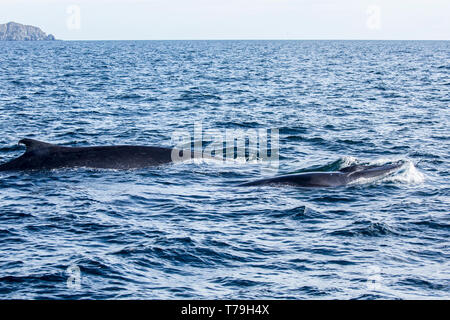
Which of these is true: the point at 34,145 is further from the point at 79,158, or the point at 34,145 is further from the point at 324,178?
the point at 324,178

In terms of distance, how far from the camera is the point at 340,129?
34.9 m

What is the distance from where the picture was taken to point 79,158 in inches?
864

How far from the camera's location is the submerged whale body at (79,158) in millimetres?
21734

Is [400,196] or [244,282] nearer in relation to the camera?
[244,282]

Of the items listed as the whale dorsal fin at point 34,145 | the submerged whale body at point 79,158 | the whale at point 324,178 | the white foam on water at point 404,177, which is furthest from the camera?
the submerged whale body at point 79,158

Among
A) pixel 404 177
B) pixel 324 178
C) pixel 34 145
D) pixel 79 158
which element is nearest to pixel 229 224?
pixel 324 178

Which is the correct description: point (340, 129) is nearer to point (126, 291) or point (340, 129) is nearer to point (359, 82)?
point (126, 291)

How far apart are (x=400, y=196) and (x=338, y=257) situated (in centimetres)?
609

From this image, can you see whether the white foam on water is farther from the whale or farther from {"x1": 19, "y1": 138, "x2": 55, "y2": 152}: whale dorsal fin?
{"x1": 19, "y1": 138, "x2": 55, "y2": 152}: whale dorsal fin

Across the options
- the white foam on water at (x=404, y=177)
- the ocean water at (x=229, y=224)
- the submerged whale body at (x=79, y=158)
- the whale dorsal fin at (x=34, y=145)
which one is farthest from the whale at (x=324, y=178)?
the whale dorsal fin at (x=34, y=145)

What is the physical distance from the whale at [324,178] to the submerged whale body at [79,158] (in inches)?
155

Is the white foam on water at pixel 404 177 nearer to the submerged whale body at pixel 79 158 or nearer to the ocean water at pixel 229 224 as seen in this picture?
the ocean water at pixel 229 224
